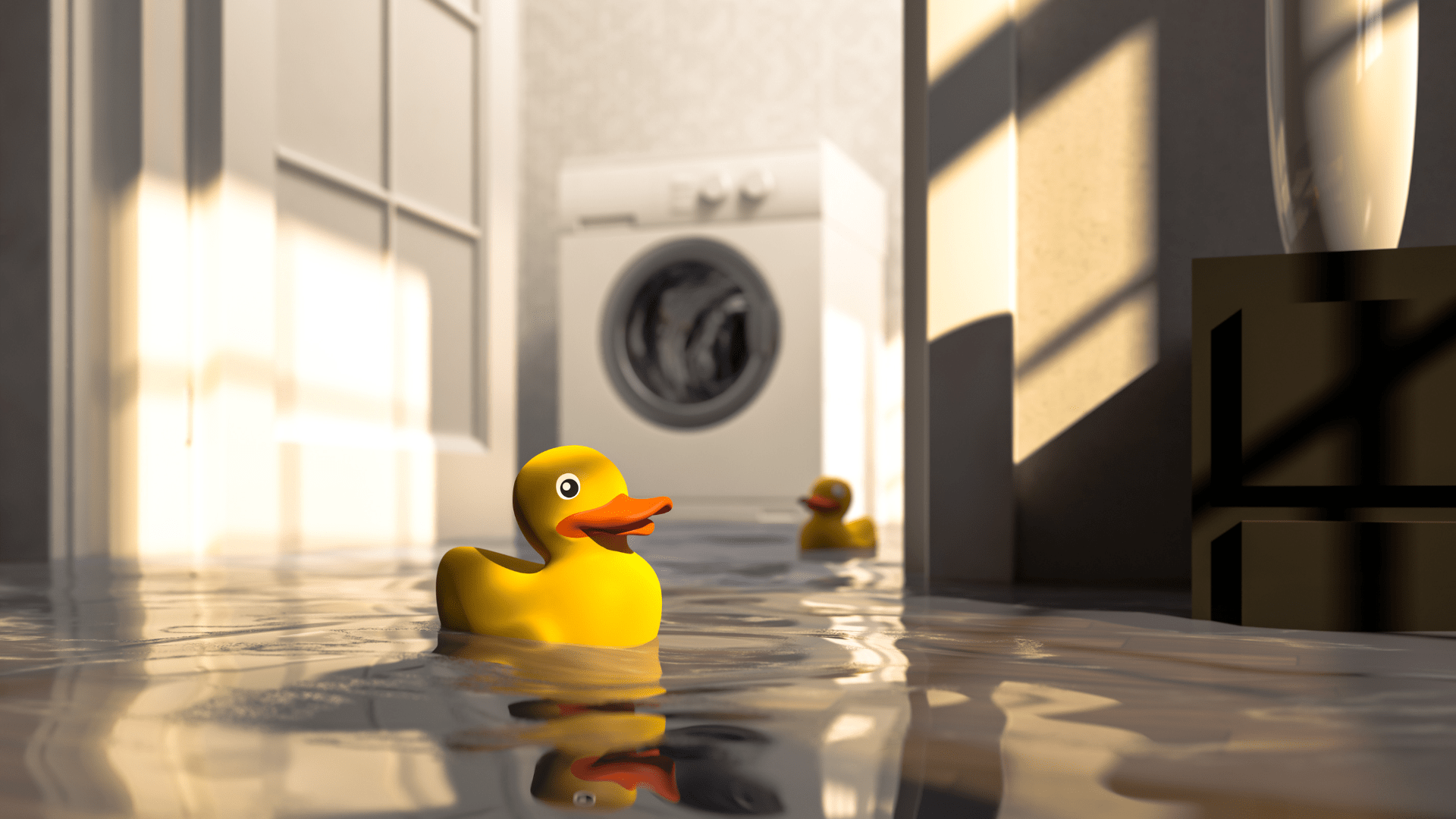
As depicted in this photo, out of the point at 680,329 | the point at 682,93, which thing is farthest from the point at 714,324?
the point at 682,93

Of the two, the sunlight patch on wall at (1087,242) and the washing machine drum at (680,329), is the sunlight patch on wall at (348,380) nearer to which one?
the washing machine drum at (680,329)

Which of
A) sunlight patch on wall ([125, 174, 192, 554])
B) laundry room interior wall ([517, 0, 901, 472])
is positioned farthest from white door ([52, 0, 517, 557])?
laundry room interior wall ([517, 0, 901, 472])

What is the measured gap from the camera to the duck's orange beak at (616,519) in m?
0.93

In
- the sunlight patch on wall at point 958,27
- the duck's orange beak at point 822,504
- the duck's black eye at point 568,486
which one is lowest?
the duck's orange beak at point 822,504

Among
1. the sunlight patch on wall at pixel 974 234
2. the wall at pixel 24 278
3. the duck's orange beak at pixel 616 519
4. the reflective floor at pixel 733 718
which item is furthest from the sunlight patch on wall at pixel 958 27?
the wall at pixel 24 278

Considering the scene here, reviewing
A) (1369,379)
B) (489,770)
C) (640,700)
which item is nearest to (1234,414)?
(1369,379)

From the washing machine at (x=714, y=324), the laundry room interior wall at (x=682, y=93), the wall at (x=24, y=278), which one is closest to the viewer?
the wall at (x=24, y=278)

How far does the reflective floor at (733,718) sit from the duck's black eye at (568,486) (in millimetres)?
127

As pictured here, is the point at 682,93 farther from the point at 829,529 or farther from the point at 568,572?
the point at 568,572

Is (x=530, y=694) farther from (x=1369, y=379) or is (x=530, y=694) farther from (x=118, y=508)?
(x=118, y=508)

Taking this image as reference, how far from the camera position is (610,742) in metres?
0.57

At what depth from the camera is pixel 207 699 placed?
0.69 meters

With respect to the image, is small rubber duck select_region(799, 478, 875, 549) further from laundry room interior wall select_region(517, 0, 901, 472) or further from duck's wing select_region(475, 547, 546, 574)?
laundry room interior wall select_region(517, 0, 901, 472)

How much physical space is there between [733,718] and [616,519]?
33cm
